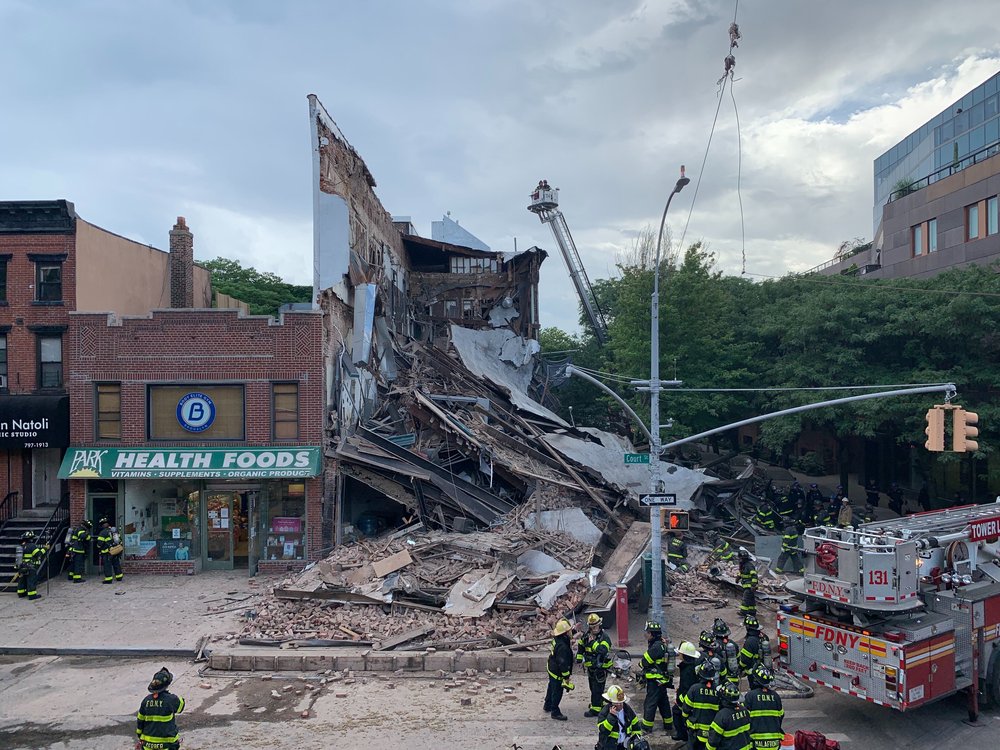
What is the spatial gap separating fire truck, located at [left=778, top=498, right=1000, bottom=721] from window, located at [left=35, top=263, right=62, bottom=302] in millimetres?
20466

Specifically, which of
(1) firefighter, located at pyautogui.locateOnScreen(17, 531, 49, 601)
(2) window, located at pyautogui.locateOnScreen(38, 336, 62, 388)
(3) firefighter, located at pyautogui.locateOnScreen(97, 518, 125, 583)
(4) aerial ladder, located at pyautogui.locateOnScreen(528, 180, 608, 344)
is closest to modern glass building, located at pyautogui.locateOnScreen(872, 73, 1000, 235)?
(4) aerial ladder, located at pyautogui.locateOnScreen(528, 180, 608, 344)

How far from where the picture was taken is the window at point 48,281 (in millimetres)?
20422

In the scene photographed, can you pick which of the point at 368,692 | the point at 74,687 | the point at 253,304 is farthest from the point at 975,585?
the point at 253,304

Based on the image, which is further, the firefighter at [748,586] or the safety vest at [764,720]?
the firefighter at [748,586]

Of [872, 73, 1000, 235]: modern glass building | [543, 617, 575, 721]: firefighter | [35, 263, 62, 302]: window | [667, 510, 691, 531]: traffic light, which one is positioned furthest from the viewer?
[872, 73, 1000, 235]: modern glass building

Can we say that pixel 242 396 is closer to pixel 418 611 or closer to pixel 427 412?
pixel 427 412

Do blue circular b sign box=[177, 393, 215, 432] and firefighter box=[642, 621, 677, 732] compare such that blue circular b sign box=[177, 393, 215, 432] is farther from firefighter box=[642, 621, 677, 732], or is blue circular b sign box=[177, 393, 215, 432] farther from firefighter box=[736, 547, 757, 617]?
firefighter box=[736, 547, 757, 617]

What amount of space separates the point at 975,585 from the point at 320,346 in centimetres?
1553

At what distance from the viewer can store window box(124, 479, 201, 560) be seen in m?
19.6

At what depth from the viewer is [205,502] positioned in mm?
19703

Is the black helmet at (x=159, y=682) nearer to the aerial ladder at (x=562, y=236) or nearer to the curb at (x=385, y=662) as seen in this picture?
the curb at (x=385, y=662)

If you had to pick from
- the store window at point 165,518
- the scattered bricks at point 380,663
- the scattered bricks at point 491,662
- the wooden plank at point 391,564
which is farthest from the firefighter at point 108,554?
the scattered bricks at point 491,662

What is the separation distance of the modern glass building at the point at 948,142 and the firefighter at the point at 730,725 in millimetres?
31871

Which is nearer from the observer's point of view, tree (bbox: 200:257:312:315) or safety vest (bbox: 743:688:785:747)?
safety vest (bbox: 743:688:785:747)
